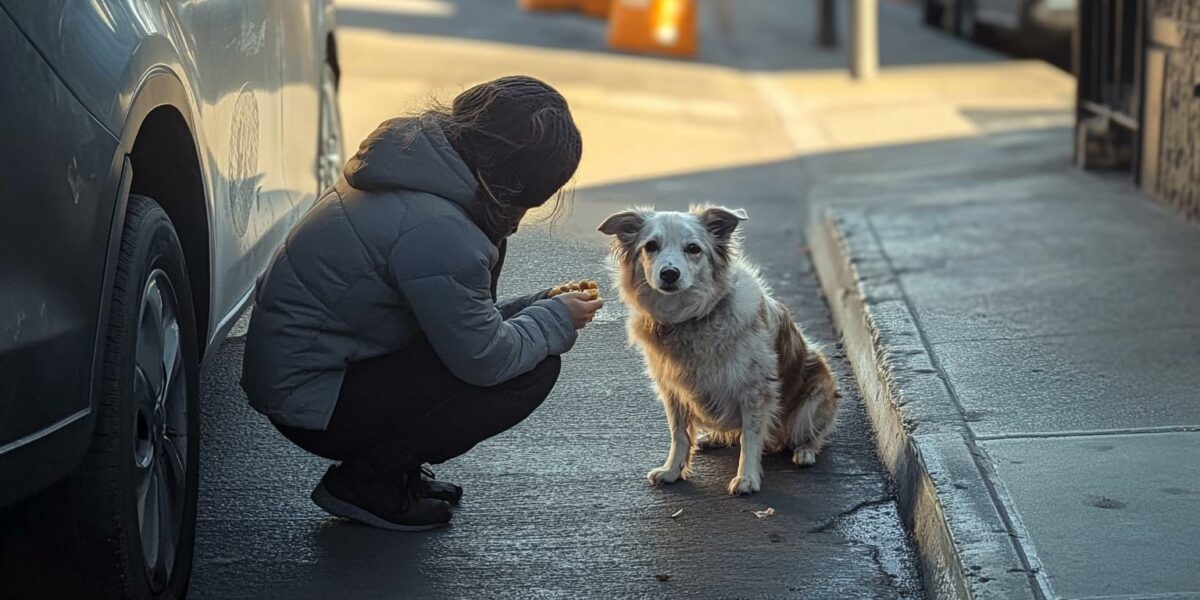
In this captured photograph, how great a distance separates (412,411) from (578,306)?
1.80 feet

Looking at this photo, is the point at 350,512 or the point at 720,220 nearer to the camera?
the point at 350,512

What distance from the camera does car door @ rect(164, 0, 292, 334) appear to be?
174 inches

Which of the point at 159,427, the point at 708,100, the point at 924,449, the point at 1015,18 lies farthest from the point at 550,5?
the point at 159,427

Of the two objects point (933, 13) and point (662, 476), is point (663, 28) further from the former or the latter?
point (662, 476)

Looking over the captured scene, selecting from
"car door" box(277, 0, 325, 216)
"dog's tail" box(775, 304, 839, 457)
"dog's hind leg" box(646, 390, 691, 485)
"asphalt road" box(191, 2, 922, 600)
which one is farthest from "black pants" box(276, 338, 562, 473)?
"car door" box(277, 0, 325, 216)

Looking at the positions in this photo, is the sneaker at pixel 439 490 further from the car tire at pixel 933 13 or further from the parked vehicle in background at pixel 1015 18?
the car tire at pixel 933 13

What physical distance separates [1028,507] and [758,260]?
441cm

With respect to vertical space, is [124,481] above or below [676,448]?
above

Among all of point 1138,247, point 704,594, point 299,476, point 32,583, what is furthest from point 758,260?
point 32,583

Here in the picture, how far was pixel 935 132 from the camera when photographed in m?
12.6

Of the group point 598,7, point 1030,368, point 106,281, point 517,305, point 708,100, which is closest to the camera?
point 106,281

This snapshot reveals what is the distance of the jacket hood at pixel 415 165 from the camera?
4340 mm

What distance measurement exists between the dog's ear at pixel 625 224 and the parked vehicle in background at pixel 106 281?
3.94 ft

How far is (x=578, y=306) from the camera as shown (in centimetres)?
464
